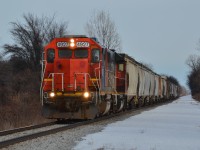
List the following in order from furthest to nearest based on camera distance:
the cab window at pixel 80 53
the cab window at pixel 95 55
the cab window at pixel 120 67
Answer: the cab window at pixel 120 67
the cab window at pixel 80 53
the cab window at pixel 95 55

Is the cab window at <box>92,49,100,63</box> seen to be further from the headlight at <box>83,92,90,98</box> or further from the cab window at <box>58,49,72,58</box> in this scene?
the headlight at <box>83,92,90,98</box>

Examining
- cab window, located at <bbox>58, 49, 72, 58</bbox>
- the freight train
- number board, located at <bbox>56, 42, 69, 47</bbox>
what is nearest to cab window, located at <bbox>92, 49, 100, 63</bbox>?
the freight train

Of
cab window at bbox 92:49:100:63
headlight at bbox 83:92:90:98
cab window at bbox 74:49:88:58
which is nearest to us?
headlight at bbox 83:92:90:98

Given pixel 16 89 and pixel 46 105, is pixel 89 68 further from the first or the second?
pixel 16 89

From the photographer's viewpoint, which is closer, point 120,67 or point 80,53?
point 80,53

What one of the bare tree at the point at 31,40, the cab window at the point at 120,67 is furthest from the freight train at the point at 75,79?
the bare tree at the point at 31,40

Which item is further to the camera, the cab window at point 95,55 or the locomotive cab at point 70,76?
the cab window at point 95,55

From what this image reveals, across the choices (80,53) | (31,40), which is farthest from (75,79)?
(31,40)

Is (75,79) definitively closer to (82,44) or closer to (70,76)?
(70,76)

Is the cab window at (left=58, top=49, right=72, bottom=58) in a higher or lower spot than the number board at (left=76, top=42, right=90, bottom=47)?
lower

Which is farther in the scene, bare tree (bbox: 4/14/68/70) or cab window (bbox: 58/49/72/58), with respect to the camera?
bare tree (bbox: 4/14/68/70)

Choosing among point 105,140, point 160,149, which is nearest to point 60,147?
point 105,140

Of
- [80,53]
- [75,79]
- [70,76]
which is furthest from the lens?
[80,53]

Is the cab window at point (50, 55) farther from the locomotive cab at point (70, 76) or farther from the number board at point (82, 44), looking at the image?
the number board at point (82, 44)
